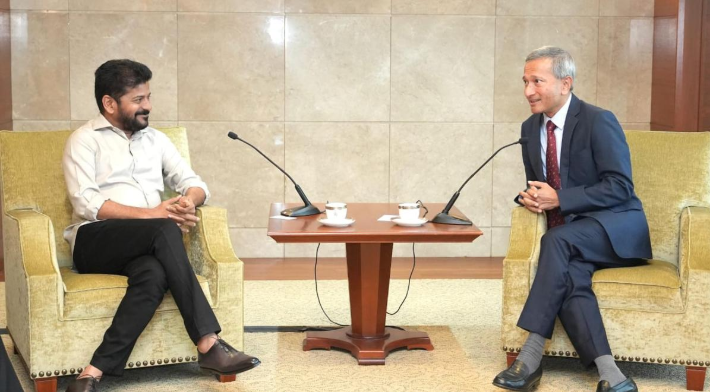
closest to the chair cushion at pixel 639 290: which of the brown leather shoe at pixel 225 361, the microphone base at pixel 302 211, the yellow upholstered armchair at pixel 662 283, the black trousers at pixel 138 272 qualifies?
the yellow upholstered armchair at pixel 662 283

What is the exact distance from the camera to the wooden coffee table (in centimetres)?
376

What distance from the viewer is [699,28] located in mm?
5727

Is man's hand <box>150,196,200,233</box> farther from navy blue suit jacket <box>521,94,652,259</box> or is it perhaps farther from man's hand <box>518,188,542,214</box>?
navy blue suit jacket <box>521,94,652,259</box>

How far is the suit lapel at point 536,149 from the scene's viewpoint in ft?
13.5

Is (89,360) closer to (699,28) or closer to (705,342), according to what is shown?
(705,342)

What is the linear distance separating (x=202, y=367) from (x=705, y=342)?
1866 mm

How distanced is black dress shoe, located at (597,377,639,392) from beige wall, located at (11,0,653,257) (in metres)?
2.91

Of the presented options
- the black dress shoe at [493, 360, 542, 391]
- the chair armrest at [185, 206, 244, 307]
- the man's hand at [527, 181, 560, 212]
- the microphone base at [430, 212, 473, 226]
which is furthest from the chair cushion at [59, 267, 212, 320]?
the man's hand at [527, 181, 560, 212]

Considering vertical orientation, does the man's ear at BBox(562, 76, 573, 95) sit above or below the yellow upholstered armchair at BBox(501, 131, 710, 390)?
above

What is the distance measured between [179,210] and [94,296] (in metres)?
0.54

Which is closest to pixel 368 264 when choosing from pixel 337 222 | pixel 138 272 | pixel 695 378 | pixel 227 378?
pixel 337 222

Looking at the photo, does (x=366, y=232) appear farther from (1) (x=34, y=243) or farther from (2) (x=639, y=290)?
(1) (x=34, y=243)

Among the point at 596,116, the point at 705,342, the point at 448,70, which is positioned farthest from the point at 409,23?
the point at 705,342

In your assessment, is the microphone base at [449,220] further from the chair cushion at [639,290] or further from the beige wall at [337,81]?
the beige wall at [337,81]
